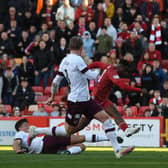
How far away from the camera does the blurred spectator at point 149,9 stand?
96.1 feet

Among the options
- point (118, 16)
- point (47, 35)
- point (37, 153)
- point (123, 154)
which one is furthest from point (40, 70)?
point (123, 154)

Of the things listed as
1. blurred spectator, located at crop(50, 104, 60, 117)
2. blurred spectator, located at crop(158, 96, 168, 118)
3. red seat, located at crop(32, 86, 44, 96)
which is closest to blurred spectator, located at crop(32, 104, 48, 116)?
blurred spectator, located at crop(50, 104, 60, 117)

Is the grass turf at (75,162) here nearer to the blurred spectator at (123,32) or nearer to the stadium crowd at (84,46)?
the stadium crowd at (84,46)

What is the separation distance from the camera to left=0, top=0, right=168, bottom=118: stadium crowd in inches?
1033

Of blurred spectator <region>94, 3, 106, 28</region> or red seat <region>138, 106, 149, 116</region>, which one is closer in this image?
red seat <region>138, 106, 149, 116</region>

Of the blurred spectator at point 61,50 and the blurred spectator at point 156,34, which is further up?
the blurred spectator at point 156,34

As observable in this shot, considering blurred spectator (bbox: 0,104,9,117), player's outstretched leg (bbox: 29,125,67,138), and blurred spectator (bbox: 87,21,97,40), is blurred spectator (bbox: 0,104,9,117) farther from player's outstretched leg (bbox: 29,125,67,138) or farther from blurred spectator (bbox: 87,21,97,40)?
player's outstretched leg (bbox: 29,125,67,138)

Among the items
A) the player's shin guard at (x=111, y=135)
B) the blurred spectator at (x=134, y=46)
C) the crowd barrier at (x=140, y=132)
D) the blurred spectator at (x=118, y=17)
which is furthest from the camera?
the blurred spectator at (x=118, y=17)

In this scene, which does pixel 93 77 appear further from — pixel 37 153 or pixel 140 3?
pixel 140 3

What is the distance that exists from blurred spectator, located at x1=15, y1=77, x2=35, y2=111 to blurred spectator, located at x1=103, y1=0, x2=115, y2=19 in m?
4.03

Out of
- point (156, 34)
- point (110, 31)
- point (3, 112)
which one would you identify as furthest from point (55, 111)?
point (156, 34)

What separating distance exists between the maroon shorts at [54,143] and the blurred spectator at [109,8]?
40.3 feet

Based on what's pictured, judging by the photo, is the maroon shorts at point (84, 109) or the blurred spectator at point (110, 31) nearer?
the maroon shorts at point (84, 109)

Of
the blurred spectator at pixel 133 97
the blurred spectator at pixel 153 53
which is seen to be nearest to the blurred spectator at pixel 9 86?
the blurred spectator at pixel 133 97
